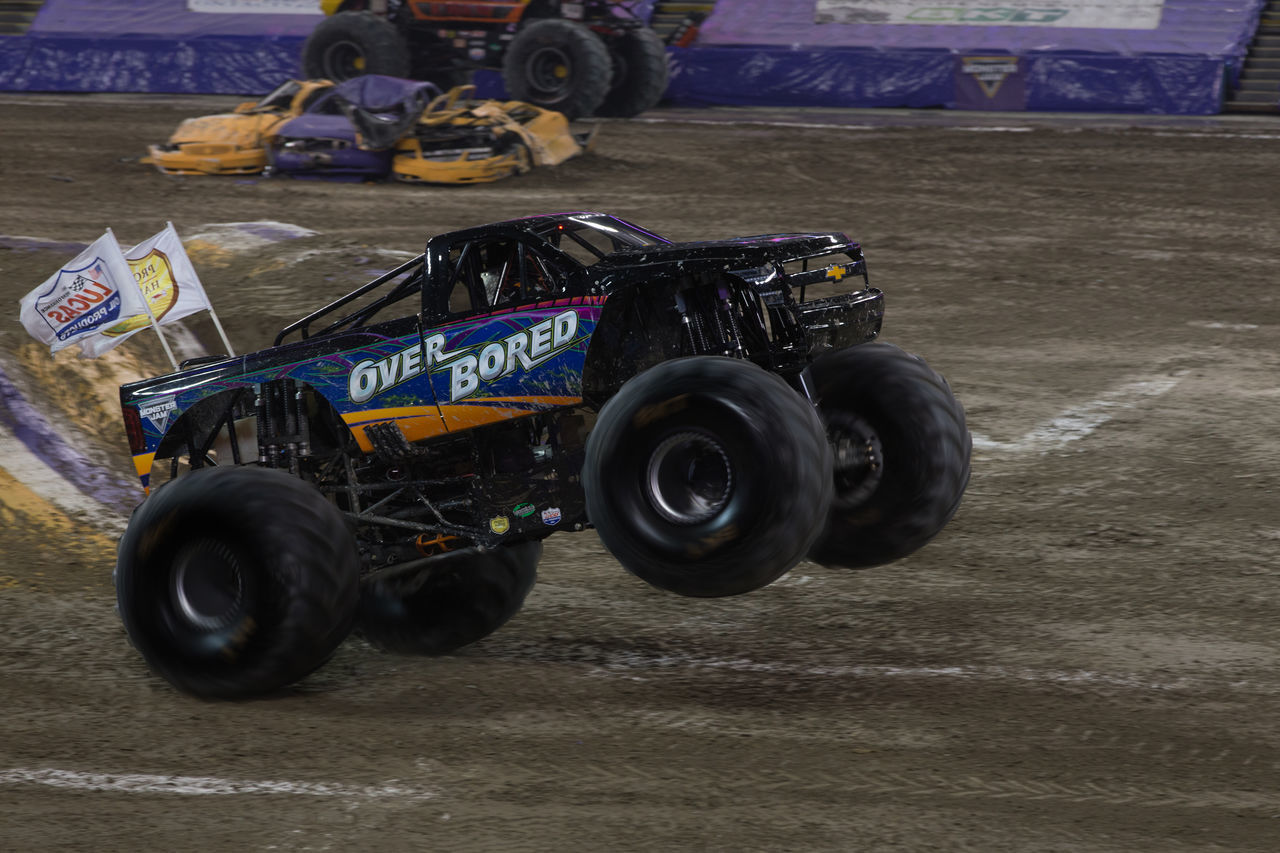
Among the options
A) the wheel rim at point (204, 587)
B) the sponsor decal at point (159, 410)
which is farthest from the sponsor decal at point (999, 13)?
the wheel rim at point (204, 587)

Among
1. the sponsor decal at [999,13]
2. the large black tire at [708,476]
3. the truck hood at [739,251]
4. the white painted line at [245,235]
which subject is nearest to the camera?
the large black tire at [708,476]

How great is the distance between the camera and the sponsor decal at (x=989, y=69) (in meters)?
22.6

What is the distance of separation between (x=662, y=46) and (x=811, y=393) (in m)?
17.3

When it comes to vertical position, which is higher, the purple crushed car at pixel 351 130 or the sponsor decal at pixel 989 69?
the sponsor decal at pixel 989 69

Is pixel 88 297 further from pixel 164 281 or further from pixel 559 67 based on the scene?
pixel 559 67

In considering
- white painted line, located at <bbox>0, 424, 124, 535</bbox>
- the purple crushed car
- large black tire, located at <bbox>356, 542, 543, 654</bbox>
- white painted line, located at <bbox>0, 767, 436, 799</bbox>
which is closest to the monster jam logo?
large black tire, located at <bbox>356, 542, 543, 654</bbox>

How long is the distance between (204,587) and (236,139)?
13.7 m

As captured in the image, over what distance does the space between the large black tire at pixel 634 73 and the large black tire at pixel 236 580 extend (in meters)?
16.9

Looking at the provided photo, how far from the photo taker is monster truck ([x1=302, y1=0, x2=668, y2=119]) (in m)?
21.4

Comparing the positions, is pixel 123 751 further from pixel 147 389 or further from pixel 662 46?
pixel 662 46

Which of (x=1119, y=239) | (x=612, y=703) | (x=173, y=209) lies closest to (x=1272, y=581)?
(x=612, y=703)

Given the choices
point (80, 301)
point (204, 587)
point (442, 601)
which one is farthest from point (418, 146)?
point (204, 587)

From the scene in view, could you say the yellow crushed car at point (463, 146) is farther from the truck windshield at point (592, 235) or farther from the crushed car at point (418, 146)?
the truck windshield at point (592, 235)

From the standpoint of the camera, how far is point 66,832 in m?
5.11
